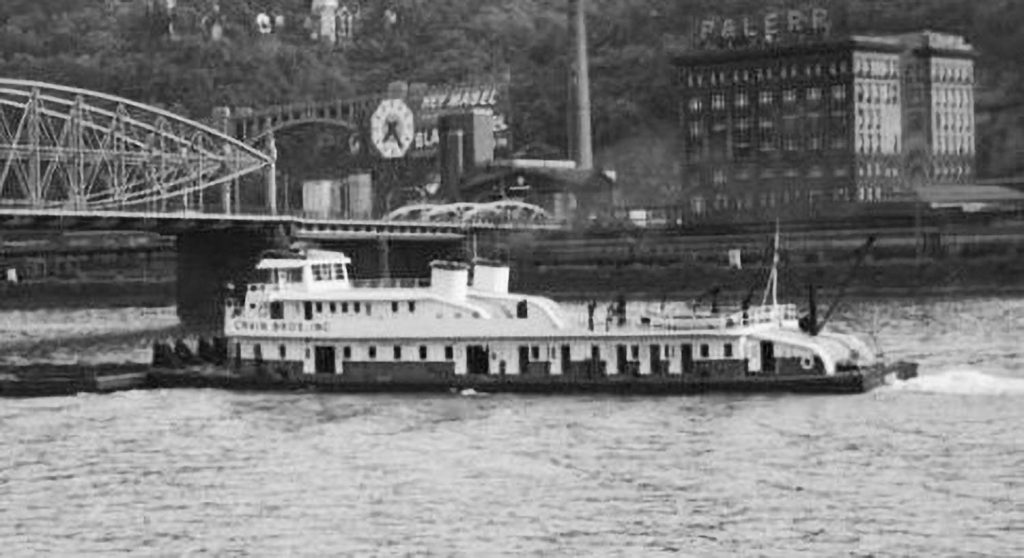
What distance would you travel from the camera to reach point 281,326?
83.8 metres

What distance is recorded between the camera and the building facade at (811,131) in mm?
190125

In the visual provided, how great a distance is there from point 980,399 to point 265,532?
28.7 meters

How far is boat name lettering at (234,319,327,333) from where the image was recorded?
83125mm

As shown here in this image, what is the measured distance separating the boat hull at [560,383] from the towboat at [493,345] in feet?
0.15

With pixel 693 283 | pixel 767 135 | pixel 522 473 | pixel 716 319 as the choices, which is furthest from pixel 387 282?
pixel 767 135

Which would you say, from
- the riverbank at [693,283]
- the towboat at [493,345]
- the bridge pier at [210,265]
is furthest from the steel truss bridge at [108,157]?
the towboat at [493,345]

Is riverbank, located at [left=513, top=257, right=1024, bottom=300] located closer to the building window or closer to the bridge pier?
the bridge pier

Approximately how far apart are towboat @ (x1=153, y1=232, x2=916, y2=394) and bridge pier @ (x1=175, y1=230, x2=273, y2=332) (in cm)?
5156

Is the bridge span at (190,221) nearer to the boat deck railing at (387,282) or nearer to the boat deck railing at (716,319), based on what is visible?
the boat deck railing at (387,282)

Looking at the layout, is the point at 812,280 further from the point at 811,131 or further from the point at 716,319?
the point at 716,319

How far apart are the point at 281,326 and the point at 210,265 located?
5835cm

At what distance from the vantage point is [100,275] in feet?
628

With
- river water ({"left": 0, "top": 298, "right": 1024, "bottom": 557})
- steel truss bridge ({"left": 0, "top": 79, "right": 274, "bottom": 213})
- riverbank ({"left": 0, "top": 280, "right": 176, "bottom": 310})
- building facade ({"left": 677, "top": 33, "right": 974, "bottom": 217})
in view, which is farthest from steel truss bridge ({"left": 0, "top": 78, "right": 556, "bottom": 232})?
river water ({"left": 0, "top": 298, "right": 1024, "bottom": 557})

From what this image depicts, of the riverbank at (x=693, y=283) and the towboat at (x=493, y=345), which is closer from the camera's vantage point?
the towboat at (x=493, y=345)
